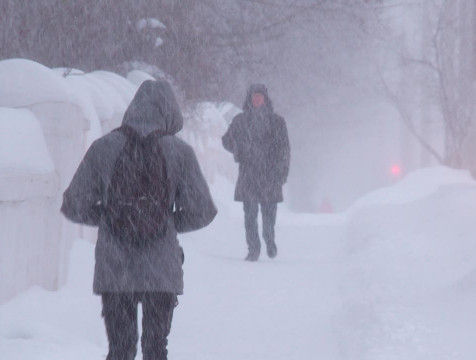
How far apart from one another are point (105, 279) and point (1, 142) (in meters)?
2.34

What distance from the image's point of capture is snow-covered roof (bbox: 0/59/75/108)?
23.5ft

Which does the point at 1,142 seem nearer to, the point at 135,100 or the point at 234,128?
the point at 135,100

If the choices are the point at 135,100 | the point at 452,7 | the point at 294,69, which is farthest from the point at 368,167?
the point at 135,100

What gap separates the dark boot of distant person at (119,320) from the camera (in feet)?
14.4

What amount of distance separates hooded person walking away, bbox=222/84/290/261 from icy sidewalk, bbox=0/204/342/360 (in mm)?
635

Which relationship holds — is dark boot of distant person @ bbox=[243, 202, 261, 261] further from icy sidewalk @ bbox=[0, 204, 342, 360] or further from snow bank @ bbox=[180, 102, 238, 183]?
snow bank @ bbox=[180, 102, 238, 183]

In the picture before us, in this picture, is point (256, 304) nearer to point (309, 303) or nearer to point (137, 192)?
point (309, 303)

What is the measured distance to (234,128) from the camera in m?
11.1

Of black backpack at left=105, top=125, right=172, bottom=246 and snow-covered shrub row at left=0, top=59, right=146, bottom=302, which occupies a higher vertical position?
black backpack at left=105, top=125, right=172, bottom=246

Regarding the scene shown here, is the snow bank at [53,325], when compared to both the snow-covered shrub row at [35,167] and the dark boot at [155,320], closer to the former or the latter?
the snow-covered shrub row at [35,167]

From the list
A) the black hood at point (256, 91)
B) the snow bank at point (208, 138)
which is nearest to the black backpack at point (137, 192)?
the black hood at point (256, 91)

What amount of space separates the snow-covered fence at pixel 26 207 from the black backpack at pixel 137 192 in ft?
6.65

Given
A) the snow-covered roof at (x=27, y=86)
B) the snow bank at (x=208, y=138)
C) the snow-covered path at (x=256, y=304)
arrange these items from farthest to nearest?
1. the snow bank at (x=208, y=138)
2. the snow-covered roof at (x=27, y=86)
3. the snow-covered path at (x=256, y=304)

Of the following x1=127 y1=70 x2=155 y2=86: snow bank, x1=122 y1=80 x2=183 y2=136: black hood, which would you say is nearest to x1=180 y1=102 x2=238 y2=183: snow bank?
x1=127 y1=70 x2=155 y2=86: snow bank
